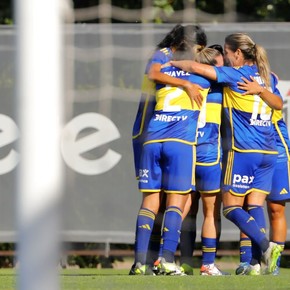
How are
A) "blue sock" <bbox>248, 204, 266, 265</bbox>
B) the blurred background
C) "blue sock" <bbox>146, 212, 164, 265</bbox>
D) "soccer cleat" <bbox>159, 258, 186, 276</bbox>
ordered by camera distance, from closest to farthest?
1. "soccer cleat" <bbox>159, 258, 186, 276</bbox>
2. "blue sock" <bbox>248, 204, 266, 265</bbox>
3. "blue sock" <bbox>146, 212, 164, 265</bbox>
4. the blurred background

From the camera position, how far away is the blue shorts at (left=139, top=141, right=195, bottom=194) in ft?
23.8

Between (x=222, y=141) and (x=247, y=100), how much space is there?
40cm

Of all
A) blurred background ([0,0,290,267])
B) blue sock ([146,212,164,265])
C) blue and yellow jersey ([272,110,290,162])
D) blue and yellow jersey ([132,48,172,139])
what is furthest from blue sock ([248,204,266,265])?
blurred background ([0,0,290,267])

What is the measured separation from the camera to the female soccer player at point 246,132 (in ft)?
24.3

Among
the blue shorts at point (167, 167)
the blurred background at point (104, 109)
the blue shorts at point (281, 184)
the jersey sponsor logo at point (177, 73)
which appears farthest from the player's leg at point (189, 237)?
the blurred background at point (104, 109)

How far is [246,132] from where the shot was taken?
292 inches

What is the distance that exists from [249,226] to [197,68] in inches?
42.4

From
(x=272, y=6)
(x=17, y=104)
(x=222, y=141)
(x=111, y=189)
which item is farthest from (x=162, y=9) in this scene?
(x=17, y=104)

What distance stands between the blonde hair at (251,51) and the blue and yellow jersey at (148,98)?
43cm

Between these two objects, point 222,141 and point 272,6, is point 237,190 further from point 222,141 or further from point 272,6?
point 272,6

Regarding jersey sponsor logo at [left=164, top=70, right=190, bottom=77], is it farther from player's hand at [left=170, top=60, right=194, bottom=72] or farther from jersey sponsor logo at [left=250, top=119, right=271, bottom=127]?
jersey sponsor logo at [left=250, top=119, right=271, bottom=127]

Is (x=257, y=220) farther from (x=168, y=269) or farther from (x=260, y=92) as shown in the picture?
(x=260, y=92)

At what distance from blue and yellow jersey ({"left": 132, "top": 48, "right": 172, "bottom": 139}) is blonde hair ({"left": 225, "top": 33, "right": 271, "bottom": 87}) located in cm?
43

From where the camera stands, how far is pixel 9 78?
9.73 m
